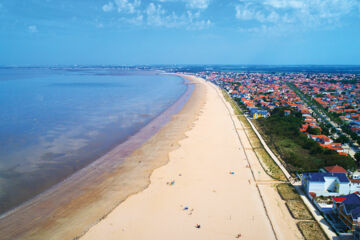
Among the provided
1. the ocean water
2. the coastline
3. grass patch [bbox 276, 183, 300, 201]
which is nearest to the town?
grass patch [bbox 276, 183, 300, 201]

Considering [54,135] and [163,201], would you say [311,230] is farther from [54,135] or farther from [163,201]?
[54,135]

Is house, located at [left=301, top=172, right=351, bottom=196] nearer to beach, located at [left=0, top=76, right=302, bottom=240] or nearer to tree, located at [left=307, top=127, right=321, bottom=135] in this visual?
beach, located at [left=0, top=76, right=302, bottom=240]

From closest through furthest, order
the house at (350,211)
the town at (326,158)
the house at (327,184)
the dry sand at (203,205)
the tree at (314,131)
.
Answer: the house at (350,211), the dry sand at (203,205), the town at (326,158), the house at (327,184), the tree at (314,131)

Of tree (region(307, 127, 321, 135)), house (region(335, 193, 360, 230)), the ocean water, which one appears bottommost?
the ocean water

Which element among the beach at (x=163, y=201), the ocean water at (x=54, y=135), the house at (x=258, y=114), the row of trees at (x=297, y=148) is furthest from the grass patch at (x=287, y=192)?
the house at (x=258, y=114)

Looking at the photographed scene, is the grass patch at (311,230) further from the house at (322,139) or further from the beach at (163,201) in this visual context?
the house at (322,139)

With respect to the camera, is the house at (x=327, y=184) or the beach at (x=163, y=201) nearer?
the beach at (x=163, y=201)
